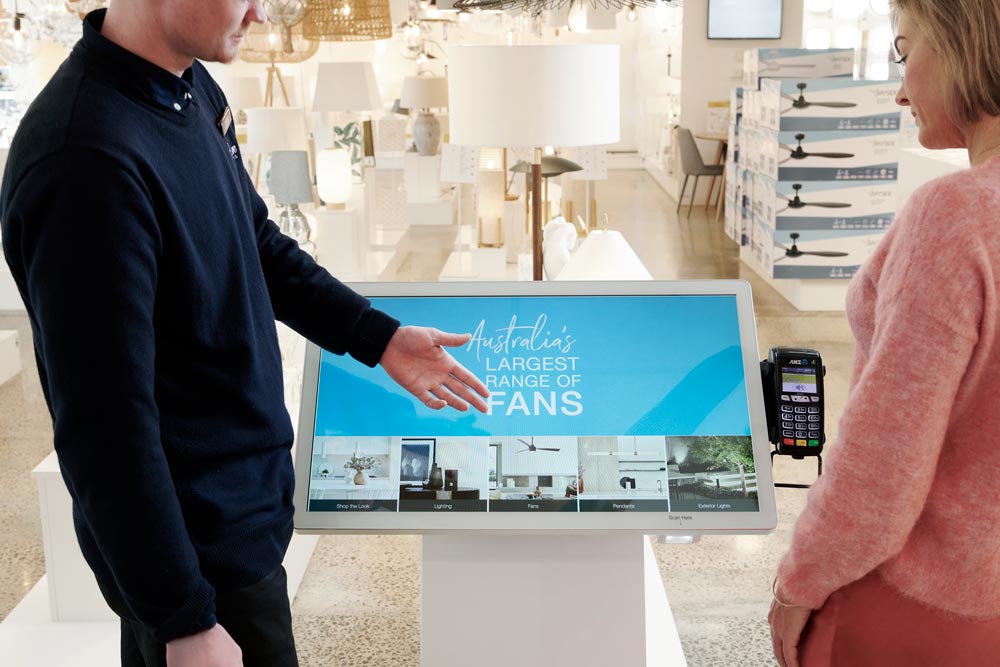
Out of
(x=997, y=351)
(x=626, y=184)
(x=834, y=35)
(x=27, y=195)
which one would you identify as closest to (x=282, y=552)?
(x=27, y=195)

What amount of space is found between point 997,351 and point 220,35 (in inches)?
40.5

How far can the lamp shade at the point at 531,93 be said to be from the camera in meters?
2.99

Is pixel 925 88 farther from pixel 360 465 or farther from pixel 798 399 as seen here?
pixel 360 465

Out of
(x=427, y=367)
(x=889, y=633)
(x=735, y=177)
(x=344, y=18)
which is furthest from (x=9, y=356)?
(x=735, y=177)

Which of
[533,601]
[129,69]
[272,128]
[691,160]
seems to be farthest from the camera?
[691,160]

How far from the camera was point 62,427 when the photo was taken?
1.18 meters

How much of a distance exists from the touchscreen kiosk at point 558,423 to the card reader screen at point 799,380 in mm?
54

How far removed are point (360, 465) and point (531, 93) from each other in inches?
59.9

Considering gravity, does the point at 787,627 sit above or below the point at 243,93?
below

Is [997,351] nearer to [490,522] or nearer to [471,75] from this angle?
[490,522]

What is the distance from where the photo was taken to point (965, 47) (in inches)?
48.8

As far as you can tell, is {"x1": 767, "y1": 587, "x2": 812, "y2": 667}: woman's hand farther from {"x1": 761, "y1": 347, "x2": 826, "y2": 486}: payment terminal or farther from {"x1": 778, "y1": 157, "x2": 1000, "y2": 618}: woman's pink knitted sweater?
{"x1": 761, "y1": 347, "x2": 826, "y2": 486}: payment terminal

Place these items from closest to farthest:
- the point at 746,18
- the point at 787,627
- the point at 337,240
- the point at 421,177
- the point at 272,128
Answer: the point at 787,627 < the point at 272,128 < the point at 337,240 < the point at 421,177 < the point at 746,18

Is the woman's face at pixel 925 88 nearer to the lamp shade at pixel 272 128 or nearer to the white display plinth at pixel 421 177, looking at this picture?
the lamp shade at pixel 272 128
